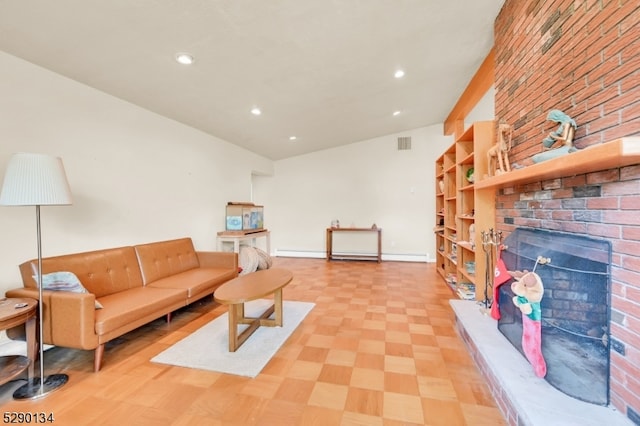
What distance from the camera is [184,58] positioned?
2.38 m

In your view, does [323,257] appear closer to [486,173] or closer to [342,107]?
[342,107]

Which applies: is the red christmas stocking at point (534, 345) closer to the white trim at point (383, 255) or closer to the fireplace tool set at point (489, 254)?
the fireplace tool set at point (489, 254)

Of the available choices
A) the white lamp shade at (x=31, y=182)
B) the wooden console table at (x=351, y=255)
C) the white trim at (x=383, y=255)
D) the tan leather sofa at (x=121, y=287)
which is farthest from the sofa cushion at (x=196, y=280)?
the white trim at (x=383, y=255)

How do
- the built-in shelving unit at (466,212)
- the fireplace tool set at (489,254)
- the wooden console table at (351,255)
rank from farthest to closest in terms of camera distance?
the wooden console table at (351,255) → the built-in shelving unit at (466,212) → the fireplace tool set at (489,254)

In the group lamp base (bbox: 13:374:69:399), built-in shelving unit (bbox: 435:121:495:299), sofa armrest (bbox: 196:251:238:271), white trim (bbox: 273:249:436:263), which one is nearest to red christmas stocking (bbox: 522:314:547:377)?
Answer: built-in shelving unit (bbox: 435:121:495:299)

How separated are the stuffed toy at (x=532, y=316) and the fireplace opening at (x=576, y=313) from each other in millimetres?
71

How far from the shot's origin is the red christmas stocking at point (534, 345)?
151 cm

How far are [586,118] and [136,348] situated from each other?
364 centimetres

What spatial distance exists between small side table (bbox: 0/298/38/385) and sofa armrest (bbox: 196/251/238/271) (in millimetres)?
1934

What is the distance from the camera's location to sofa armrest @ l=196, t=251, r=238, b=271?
372 cm

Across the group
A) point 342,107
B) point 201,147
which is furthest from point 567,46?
point 201,147

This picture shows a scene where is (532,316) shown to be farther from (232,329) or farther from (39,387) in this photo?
(39,387)

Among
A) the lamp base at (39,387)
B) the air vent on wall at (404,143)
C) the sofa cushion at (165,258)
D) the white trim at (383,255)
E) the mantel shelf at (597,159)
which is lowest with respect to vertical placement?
the lamp base at (39,387)

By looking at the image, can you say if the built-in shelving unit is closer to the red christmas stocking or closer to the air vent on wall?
the air vent on wall
